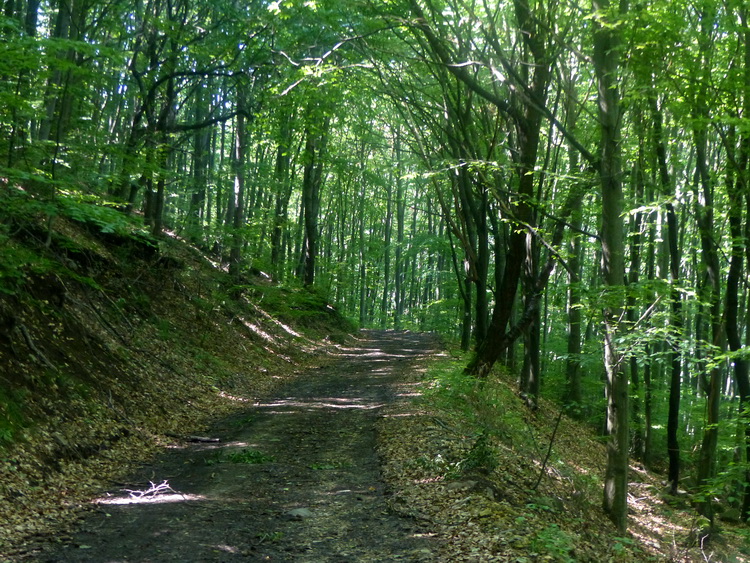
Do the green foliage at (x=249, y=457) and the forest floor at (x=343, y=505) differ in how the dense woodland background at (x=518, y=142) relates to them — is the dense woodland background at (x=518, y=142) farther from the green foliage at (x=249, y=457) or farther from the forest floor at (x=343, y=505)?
the green foliage at (x=249, y=457)

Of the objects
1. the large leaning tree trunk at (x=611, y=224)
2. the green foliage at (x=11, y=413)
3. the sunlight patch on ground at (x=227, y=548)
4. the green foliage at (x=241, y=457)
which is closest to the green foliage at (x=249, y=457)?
the green foliage at (x=241, y=457)

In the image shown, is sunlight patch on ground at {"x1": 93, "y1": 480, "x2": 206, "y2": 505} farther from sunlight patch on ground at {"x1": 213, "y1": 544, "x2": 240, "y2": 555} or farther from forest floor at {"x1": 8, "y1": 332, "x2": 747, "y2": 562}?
sunlight patch on ground at {"x1": 213, "y1": 544, "x2": 240, "y2": 555}

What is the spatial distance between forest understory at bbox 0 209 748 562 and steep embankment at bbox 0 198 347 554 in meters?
0.03

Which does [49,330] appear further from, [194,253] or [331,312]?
[331,312]

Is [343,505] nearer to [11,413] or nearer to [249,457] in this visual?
[249,457]

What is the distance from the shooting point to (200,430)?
32.7ft

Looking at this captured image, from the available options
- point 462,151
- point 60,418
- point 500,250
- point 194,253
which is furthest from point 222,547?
point 194,253

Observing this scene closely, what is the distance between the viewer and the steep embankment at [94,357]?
6.69 meters

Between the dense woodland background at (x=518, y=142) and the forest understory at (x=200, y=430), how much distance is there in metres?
0.99

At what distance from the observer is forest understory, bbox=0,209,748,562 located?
5.94 m

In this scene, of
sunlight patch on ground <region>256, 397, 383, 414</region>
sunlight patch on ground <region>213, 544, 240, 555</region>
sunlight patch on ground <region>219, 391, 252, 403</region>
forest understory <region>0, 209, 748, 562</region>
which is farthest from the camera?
sunlight patch on ground <region>219, 391, 252, 403</region>

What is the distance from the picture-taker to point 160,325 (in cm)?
1377

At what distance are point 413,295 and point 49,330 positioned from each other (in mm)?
44299

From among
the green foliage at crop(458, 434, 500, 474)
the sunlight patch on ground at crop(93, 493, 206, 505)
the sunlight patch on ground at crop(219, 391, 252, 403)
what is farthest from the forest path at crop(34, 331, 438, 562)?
the sunlight patch on ground at crop(219, 391, 252, 403)
